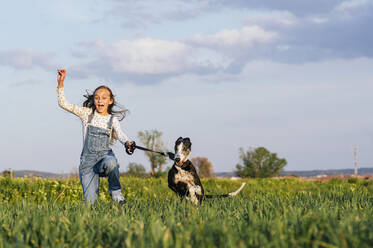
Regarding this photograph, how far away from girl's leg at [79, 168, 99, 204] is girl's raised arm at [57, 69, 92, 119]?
109 centimetres

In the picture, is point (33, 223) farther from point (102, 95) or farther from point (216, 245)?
point (102, 95)

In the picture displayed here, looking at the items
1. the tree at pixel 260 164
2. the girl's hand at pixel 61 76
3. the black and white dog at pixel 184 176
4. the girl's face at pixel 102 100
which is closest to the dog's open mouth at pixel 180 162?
the black and white dog at pixel 184 176

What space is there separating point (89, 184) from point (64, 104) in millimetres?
1535

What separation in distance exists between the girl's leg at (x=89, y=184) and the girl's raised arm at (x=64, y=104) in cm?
109

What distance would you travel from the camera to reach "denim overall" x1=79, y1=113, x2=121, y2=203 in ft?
23.9

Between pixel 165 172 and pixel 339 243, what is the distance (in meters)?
17.8

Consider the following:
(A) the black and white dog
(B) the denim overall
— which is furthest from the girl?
(A) the black and white dog

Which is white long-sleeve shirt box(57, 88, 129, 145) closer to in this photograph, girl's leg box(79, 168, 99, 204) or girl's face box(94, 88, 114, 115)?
girl's face box(94, 88, 114, 115)


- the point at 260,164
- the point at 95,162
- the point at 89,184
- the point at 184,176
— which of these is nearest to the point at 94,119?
the point at 95,162

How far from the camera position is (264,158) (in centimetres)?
6128

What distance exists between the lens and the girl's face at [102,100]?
767cm

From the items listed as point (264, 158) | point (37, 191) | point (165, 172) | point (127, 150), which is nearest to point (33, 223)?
point (127, 150)

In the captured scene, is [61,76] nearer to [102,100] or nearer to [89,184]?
[102,100]

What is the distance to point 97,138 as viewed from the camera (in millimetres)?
7473
